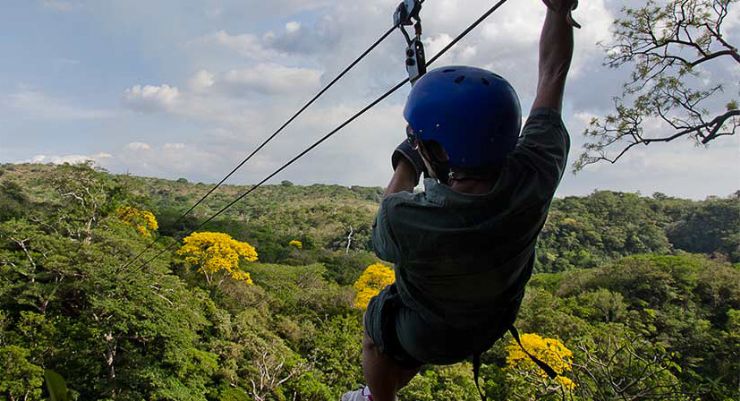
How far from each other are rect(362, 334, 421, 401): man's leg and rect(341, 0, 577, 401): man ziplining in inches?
7.7

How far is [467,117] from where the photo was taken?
3.66ft

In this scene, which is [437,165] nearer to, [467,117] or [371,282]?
[467,117]

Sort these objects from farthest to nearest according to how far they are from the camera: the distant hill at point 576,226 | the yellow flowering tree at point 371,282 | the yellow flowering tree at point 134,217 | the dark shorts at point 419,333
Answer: the distant hill at point 576,226, the yellow flowering tree at point 134,217, the yellow flowering tree at point 371,282, the dark shorts at point 419,333

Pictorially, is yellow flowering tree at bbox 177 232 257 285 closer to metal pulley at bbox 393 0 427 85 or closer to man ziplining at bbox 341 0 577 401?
metal pulley at bbox 393 0 427 85

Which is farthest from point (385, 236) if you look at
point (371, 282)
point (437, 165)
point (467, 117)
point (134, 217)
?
point (134, 217)

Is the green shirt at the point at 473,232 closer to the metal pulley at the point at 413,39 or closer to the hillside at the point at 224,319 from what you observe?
the metal pulley at the point at 413,39

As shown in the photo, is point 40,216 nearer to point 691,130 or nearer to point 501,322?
point 691,130

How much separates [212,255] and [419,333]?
23.6 metres

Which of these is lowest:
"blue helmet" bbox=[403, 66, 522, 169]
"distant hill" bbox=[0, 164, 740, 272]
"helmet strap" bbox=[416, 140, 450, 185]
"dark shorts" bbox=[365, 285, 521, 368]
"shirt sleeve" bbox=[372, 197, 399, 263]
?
"dark shorts" bbox=[365, 285, 521, 368]

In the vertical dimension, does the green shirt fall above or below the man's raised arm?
below

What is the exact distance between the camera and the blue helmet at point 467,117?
1.12 meters

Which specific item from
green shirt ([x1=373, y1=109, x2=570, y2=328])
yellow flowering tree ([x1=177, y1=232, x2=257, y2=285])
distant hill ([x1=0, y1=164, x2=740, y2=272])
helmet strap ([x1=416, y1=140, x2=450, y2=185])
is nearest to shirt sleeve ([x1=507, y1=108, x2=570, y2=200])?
green shirt ([x1=373, y1=109, x2=570, y2=328])

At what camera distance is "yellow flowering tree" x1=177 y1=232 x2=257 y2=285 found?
77.5ft

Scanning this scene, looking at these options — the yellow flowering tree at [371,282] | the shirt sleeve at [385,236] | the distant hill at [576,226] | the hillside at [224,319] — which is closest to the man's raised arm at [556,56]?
the shirt sleeve at [385,236]
